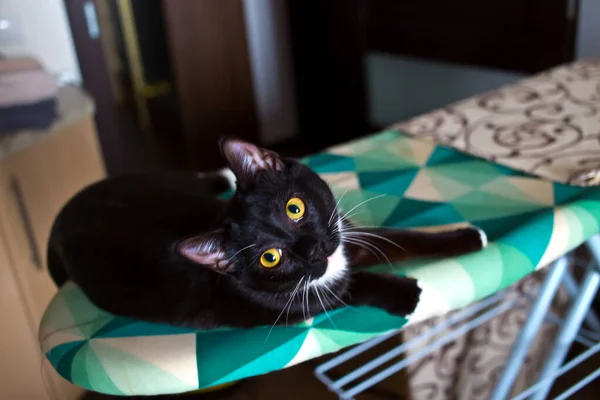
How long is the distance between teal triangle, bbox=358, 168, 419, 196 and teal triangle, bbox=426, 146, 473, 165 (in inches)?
1.8

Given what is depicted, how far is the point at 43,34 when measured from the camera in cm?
156

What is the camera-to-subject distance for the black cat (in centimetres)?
62

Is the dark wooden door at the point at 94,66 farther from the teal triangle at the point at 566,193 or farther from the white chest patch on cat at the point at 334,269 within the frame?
the teal triangle at the point at 566,193

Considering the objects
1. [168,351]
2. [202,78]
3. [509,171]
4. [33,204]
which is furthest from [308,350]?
[202,78]

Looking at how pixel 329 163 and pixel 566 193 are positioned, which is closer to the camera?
pixel 566 193

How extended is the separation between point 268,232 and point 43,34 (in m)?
1.28

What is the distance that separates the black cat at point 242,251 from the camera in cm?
62

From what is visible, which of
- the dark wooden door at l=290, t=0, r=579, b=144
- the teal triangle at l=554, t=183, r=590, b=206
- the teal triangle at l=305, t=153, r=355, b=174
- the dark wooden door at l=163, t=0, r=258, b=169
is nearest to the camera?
the teal triangle at l=554, t=183, r=590, b=206

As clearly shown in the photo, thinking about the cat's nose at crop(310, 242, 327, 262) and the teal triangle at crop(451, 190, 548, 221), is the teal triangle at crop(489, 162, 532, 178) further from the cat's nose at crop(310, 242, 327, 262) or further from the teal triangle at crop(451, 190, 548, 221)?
the cat's nose at crop(310, 242, 327, 262)

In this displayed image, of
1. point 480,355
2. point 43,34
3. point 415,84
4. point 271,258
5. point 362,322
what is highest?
point 43,34

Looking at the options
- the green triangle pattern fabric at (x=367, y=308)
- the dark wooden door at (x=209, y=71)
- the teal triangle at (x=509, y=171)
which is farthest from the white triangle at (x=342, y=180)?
the dark wooden door at (x=209, y=71)

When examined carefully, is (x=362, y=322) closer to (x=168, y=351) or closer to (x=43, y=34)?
(x=168, y=351)

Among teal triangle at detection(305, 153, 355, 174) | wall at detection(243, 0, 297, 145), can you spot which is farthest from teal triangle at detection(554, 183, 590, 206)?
Answer: wall at detection(243, 0, 297, 145)

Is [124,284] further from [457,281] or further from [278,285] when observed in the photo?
[457,281]
